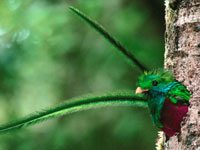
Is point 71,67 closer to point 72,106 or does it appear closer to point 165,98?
point 72,106

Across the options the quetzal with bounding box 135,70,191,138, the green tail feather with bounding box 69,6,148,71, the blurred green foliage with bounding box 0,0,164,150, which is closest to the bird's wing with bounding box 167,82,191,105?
the quetzal with bounding box 135,70,191,138

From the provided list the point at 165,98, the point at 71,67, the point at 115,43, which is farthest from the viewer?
the point at 71,67

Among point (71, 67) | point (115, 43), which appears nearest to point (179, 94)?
point (115, 43)

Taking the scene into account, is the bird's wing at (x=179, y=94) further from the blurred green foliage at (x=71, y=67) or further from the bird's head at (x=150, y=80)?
the blurred green foliage at (x=71, y=67)

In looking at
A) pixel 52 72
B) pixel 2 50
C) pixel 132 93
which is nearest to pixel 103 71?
pixel 52 72

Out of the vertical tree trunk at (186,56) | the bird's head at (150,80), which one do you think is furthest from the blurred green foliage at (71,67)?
the bird's head at (150,80)

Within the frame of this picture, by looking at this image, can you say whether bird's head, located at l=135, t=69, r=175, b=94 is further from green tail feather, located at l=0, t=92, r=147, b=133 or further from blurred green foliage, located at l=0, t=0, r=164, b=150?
blurred green foliage, located at l=0, t=0, r=164, b=150

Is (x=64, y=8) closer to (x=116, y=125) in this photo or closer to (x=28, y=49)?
(x=28, y=49)
